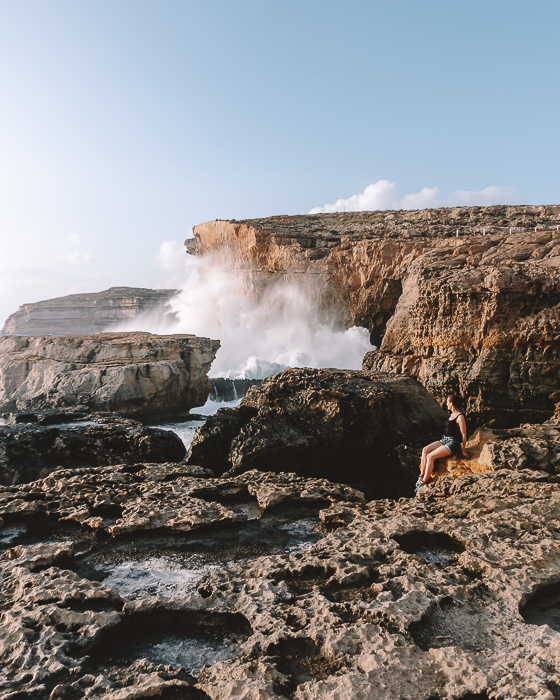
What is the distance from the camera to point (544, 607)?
2.96 m

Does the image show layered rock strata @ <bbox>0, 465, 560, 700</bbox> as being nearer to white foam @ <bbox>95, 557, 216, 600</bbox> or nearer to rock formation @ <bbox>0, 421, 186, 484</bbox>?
white foam @ <bbox>95, 557, 216, 600</bbox>

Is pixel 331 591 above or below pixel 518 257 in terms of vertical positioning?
below

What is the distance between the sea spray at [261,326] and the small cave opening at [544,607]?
21.3 metres

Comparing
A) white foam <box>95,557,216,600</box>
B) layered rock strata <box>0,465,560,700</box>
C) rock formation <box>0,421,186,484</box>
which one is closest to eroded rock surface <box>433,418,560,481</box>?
layered rock strata <box>0,465,560,700</box>

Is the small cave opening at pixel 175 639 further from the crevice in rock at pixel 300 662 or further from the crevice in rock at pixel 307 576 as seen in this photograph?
the crevice in rock at pixel 307 576

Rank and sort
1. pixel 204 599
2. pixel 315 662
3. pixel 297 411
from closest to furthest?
pixel 315 662, pixel 204 599, pixel 297 411

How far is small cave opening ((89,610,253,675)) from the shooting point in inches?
102

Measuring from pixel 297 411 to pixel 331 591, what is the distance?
427 centimetres

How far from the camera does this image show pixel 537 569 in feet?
10.5

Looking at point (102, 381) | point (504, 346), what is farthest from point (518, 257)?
point (102, 381)

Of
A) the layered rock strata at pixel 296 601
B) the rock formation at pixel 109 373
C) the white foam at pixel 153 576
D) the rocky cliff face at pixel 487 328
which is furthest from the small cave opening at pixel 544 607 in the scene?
the rock formation at pixel 109 373

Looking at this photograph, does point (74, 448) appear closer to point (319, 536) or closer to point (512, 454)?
point (319, 536)

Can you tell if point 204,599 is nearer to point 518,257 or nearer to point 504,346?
point 504,346

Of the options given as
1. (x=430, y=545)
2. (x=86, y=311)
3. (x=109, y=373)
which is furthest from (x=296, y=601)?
(x=86, y=311)
